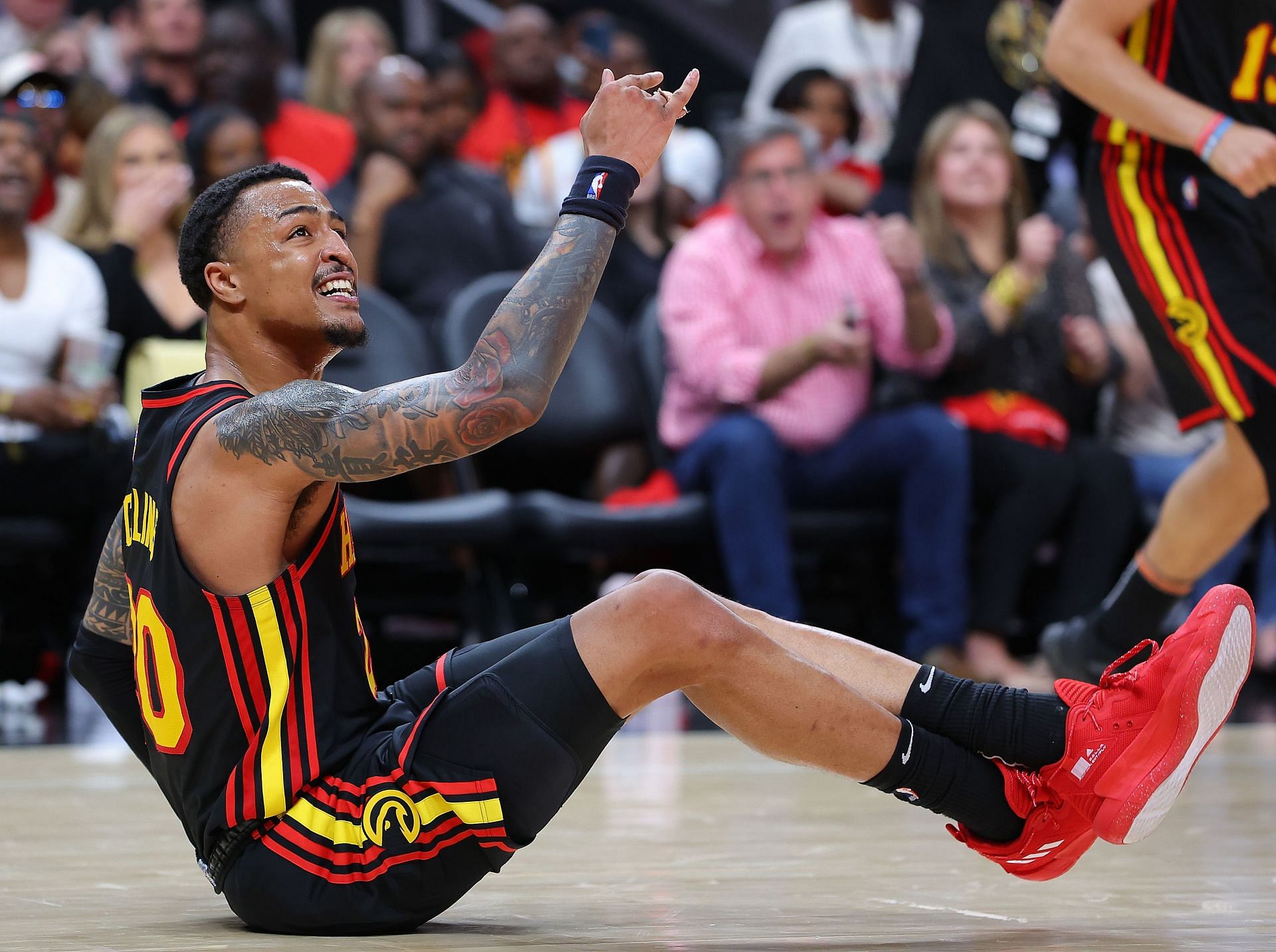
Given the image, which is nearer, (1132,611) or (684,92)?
(684,92)

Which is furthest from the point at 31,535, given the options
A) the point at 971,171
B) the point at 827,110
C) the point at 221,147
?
the point at 827,110

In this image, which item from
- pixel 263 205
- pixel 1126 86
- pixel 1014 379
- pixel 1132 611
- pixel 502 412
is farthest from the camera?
pixel 1014 379

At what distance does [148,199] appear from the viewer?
6.02 metres

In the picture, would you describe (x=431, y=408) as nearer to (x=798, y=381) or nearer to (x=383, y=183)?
(x=798, y=381)

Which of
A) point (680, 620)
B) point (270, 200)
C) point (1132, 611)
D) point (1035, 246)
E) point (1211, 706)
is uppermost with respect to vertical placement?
point (270, 200)

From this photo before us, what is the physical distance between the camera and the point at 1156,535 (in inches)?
157

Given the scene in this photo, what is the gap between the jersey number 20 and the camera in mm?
2375

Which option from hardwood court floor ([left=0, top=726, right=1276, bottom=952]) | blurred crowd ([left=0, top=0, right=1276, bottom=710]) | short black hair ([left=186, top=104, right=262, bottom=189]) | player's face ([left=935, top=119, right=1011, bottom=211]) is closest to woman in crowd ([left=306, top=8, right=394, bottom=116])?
blurred crowd ([left=0, top=0, right=1276, bottom=710])

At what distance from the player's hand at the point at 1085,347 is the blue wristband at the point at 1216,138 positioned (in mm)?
3155

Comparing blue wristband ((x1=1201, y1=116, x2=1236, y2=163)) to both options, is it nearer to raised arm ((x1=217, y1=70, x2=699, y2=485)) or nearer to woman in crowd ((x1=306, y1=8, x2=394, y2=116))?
raised arm ((x1=217, y1=70, x2=699, y2=485))

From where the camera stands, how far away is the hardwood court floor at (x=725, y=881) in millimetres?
2291

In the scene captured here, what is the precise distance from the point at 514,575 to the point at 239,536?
3797 millimetres

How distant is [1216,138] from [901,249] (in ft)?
8.86

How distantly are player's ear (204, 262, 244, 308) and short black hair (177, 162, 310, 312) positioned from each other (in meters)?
0.01
